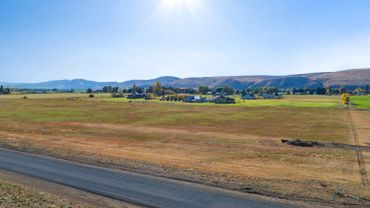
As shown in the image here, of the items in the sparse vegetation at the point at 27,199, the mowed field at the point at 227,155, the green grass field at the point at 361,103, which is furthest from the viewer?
the green grass field at the point at 361,103

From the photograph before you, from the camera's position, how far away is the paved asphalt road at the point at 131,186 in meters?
16.2

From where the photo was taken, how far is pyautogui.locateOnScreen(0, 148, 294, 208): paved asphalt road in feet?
53.1

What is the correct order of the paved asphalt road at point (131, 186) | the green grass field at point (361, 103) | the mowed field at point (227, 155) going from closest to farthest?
the paved asphalt road at point (131, 186) < the mowed field at point (227, 155) < the green grass field at point (361, 103)

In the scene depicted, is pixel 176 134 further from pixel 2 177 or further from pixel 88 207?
pixel 88 207

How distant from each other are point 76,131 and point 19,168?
2259 cm

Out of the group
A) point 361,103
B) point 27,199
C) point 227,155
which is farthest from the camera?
point 361,103

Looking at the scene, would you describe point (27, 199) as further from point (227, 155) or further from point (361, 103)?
point (361, 103)

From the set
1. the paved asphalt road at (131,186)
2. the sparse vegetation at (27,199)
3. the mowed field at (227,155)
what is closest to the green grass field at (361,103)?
the mowed field at (227,155)

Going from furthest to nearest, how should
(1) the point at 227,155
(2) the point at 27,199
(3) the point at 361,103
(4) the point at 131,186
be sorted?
(3) the point at 361,103
(1) the point at 227,155
(4) the point at 131,186
(2) the point at 27,199

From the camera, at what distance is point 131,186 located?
18703 mm

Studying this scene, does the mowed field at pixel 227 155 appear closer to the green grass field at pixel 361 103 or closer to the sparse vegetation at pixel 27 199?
the sparse vegetation at pixel 27 199

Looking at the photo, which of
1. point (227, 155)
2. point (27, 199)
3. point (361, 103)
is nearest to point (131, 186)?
point (27, 199)

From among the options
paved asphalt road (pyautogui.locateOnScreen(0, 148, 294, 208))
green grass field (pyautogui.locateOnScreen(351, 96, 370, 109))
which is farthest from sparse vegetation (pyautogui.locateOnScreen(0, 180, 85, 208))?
green grass field (pyautogui.locateOnScreen(351, 96, 370, 109))

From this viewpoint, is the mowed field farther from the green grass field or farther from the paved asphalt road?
the green grass field
